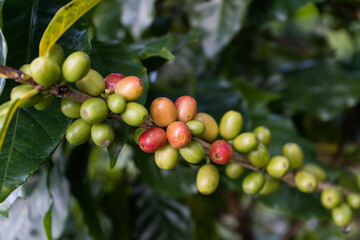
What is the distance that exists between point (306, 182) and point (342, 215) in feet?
0.42

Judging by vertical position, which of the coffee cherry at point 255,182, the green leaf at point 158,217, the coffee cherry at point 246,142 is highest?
the coffee cherry at point 246,142

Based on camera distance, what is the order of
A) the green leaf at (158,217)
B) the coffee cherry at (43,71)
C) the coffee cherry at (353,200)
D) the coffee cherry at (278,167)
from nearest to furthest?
1. the coffee cherry at (43,71)
2. the coffee cherry at (278,167)
3. the coffee cherry at (353,200)
4. the green leaf at (158,217)

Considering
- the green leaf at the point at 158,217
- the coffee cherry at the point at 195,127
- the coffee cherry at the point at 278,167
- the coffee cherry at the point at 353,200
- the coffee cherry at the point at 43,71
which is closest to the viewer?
the coffee cherry at the point at 43,71

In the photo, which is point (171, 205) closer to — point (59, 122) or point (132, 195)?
point (132, 195)

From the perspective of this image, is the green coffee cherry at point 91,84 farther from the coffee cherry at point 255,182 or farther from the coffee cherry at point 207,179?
the coffee cherry at point 255,182

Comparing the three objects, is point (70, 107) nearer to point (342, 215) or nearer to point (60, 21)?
point (60, 21)

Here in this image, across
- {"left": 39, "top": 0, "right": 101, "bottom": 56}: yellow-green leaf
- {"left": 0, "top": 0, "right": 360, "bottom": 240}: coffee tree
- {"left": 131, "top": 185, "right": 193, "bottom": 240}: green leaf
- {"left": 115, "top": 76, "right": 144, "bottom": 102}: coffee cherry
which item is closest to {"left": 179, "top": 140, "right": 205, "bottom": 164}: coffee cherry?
{"left": 0, "top": 0, "right": 360, "bottom": 240}: coffee tree

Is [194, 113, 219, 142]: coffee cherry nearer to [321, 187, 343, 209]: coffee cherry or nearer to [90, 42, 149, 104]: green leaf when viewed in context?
[90, 42, 149, 104]: green leaf

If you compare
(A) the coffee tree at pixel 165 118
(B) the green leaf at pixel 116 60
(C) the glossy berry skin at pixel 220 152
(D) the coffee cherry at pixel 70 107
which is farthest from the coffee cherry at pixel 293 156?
(D) the coffee cherry at pixel 70 107

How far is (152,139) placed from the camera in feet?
1.44

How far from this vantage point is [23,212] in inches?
30.9

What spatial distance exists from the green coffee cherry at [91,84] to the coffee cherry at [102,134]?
0.14 ft

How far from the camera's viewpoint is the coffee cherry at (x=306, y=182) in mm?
620

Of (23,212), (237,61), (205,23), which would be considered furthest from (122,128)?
(237,61)
